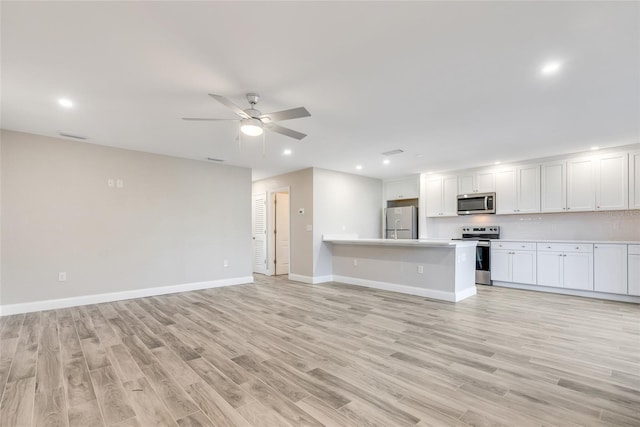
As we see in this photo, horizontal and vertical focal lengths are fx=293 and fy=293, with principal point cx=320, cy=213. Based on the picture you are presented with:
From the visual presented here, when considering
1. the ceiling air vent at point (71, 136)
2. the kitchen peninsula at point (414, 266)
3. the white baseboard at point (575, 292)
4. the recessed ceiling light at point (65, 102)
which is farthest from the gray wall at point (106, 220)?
the white baseboard at point (575, 292)

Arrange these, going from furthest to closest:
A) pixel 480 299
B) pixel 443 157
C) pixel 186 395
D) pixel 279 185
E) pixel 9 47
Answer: pixel 279 185 < pixel 443 157 < pixel 480 299 < pixel 9 47 < pixel 186 395

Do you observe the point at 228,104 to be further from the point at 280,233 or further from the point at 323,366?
the point at 280,233

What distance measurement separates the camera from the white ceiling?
6.23 ft

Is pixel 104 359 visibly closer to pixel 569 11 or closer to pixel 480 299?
pixel 569 11

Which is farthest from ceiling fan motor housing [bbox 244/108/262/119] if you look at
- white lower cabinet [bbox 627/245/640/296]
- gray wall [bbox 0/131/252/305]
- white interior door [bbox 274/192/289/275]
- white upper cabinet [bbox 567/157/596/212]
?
white lower cabinet [bbox 627/245/640/296]

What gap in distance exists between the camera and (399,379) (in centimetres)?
228

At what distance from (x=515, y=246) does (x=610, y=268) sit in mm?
1351

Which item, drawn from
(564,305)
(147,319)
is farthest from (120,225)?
(564,305)

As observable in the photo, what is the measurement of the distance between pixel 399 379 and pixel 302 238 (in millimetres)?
4492

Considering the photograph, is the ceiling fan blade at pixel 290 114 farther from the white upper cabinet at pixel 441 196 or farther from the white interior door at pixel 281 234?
the white upper cabinet at pixel 441 196

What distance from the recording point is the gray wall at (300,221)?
21.1 feet

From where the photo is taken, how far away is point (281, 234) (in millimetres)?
7656

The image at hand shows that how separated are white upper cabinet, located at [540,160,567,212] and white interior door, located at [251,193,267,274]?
6.05m

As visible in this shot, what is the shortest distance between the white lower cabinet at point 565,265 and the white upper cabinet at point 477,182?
1.50m
